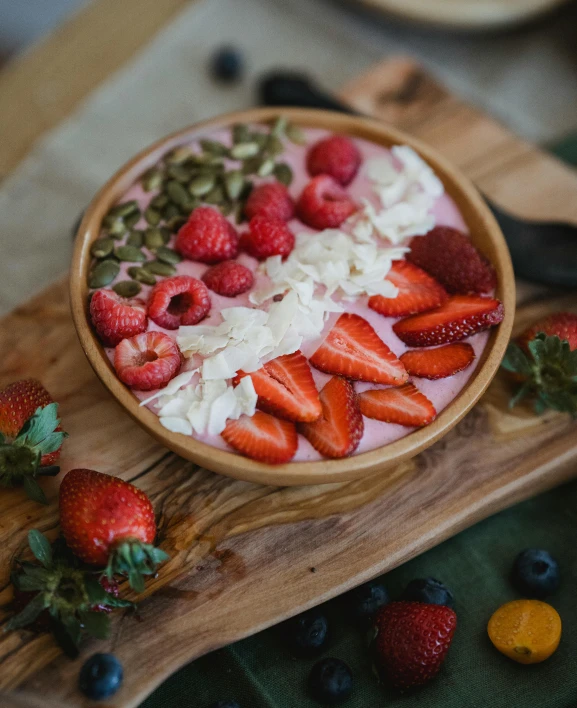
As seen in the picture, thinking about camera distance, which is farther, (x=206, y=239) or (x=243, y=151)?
(x=243, y=151)

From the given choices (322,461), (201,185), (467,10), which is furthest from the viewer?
(467,10)

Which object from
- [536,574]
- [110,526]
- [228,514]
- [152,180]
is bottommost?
[536,574]

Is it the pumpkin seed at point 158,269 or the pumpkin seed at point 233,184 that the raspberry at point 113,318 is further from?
the pumpkin seed at point 233,184

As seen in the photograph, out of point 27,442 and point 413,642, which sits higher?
point 27,442

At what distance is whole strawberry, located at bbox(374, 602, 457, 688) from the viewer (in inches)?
51.9

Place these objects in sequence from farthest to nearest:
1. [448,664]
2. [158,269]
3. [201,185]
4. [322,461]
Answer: [201,185] → [158,269] → [448,664] → [322,461]

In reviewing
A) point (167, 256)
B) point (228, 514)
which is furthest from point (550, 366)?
point (167, 256)

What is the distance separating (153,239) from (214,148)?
1.01ft

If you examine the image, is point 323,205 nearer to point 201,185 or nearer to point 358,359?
point 201,185

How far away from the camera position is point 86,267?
59.8 inches

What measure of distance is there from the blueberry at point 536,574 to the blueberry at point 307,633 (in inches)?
16.1

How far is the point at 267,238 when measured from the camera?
4.97 ft

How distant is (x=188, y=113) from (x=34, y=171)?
54 cm

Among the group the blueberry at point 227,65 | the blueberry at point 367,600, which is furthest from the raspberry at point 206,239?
the blueberry at point 227,65
